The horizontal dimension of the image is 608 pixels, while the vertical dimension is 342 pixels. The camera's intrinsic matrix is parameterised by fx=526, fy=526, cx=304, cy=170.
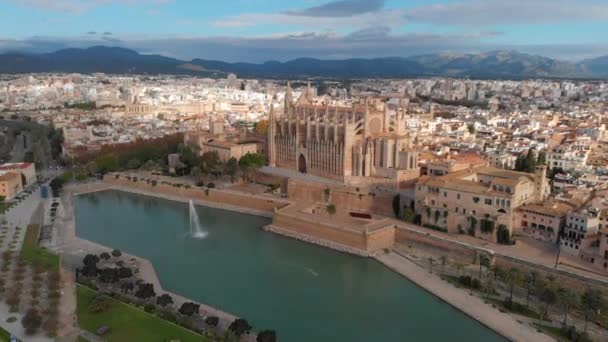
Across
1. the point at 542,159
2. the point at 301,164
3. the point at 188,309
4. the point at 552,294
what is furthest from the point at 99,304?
the point at 542,159

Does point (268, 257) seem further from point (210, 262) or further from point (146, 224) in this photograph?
point (146, 224)

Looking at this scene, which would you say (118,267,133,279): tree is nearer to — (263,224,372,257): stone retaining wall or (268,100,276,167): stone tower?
(263,224,372,257): stone retaining wall

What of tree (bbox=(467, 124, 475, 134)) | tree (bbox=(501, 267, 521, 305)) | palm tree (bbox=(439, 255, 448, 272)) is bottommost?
palm tree (bbox=(439, 255, 448, 272))

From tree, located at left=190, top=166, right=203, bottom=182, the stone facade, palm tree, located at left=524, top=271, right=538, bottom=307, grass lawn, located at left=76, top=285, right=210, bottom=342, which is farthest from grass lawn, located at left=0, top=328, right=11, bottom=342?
tree, located at left=190, top=166, right=203, bottom=182

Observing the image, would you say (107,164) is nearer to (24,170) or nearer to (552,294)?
(24,170)

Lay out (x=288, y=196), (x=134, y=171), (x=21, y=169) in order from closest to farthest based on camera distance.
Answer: (x=288, y=196)
(x=21, y=169)
(x=134, y=171)

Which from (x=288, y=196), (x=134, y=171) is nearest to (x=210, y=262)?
(x=288, y=196)
